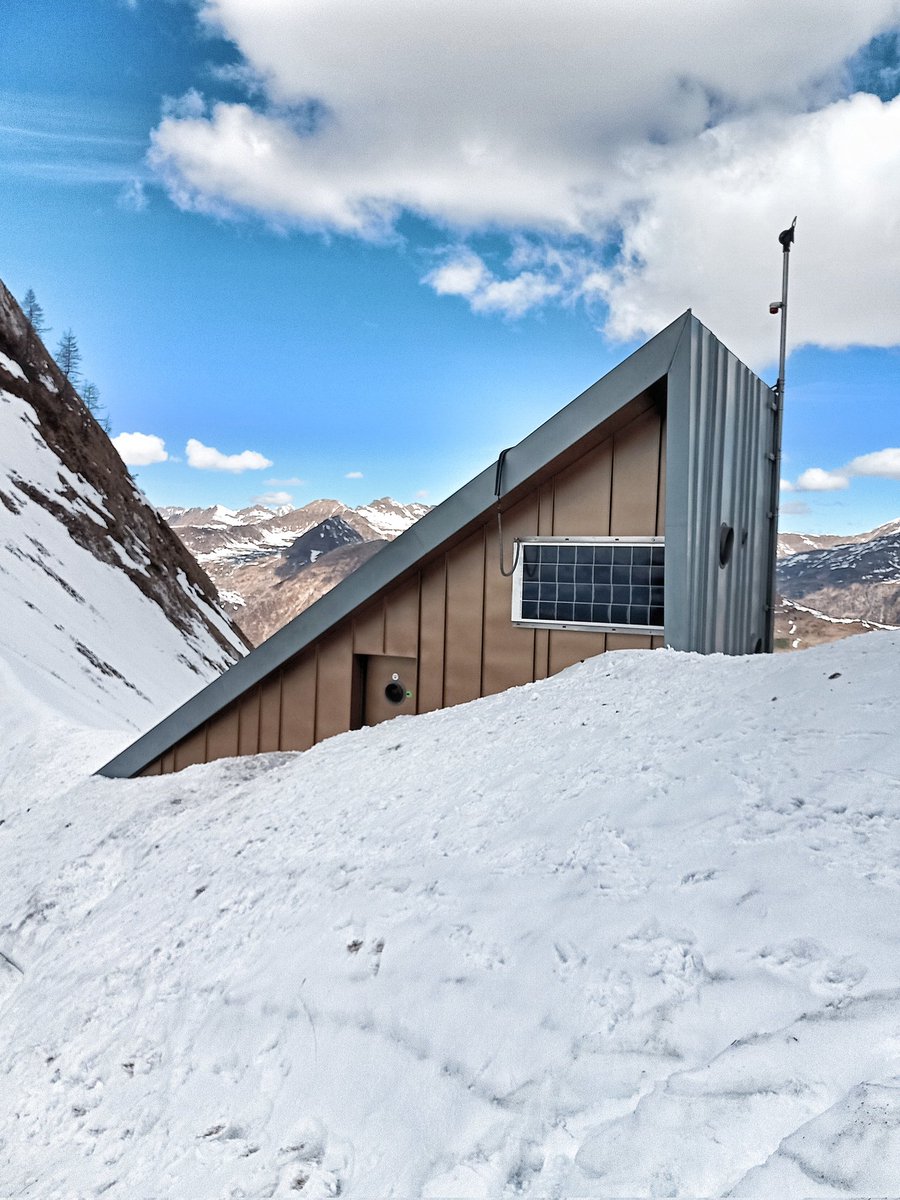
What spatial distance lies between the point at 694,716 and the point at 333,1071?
266 cm

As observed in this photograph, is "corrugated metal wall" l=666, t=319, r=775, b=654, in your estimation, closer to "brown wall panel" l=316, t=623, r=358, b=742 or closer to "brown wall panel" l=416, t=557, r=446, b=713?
"brown wall panel" l=416, t=557, r=446, b=713

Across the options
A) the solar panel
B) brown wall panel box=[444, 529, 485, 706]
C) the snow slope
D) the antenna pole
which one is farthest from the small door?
the antenna pole

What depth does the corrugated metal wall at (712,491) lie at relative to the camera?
19.2 feet

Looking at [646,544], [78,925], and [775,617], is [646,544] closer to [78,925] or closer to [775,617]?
[775,617]

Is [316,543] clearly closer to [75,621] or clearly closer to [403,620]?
[75,621]

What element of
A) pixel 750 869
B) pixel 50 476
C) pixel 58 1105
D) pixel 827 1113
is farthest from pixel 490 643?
pixel 50 476

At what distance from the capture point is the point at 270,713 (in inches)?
285

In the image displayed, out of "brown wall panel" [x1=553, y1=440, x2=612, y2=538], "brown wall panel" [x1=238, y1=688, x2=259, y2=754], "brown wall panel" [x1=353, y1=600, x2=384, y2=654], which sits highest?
"brown wall panel" [x1=553, y1=440, x2=612, y2=538]

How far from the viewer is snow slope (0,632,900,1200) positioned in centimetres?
187

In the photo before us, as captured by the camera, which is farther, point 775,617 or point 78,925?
point 775,617

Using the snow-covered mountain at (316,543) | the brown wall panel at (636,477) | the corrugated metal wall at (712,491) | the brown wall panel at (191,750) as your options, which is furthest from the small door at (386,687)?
the snow-covered mountain at (316,543)

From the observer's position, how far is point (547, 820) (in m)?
3.43

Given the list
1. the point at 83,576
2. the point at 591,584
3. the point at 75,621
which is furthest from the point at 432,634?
the point at 83,576

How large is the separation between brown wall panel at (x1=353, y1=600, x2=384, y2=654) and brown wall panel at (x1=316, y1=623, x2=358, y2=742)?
2.9 inches
